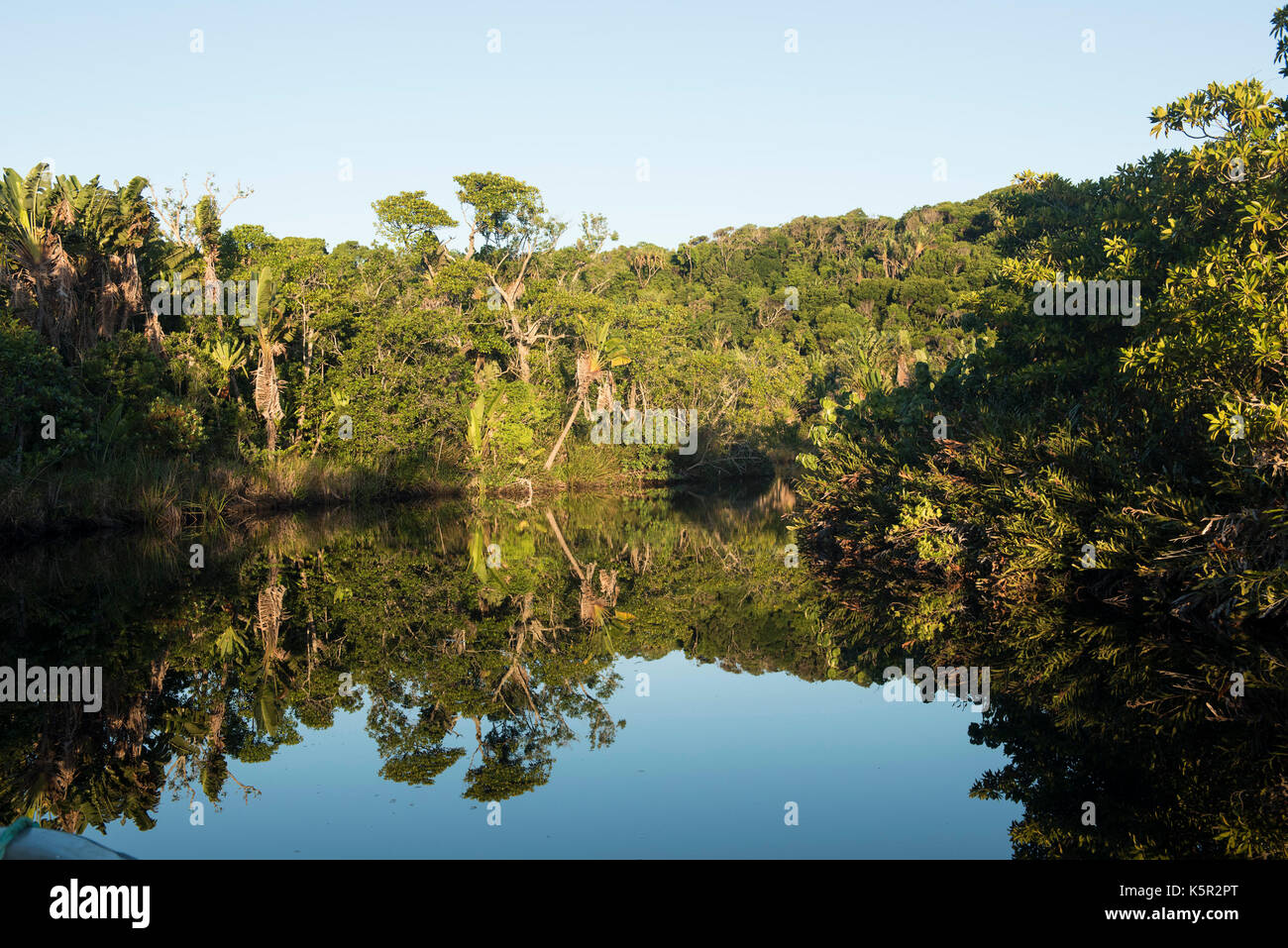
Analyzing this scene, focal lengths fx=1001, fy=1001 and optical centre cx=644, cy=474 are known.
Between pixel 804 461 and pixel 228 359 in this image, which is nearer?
pixel 804 461

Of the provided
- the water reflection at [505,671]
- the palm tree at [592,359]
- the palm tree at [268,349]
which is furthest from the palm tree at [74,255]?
the palm tree at [592,359]

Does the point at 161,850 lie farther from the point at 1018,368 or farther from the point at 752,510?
the point at 752,510

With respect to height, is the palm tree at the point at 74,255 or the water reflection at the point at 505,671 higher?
the palm tree at the point at 74,255

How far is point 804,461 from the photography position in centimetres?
2316

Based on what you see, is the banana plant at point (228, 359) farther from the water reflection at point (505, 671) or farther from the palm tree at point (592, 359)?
the palm tree at point (592, 359)

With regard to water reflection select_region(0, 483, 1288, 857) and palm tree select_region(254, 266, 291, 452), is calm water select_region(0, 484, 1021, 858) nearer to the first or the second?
water reflection select_region(0, 483, 1288, 857)

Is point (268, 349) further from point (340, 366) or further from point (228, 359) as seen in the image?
point (340, 366)

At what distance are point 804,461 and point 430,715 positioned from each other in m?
15.7

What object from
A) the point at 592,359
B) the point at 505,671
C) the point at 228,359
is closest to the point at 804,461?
the point at 505,671

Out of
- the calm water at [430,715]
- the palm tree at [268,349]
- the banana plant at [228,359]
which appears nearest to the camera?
the calm water at [430,715]

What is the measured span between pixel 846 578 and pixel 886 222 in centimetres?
7514

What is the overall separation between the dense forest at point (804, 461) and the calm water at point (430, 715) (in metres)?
0.12

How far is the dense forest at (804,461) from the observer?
8289 mm

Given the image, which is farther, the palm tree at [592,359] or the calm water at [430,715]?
the palm tree at [592,359]
